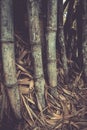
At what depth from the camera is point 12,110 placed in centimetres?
234

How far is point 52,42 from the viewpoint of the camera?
2.40 metres

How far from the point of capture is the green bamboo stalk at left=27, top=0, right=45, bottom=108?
2.21 meters

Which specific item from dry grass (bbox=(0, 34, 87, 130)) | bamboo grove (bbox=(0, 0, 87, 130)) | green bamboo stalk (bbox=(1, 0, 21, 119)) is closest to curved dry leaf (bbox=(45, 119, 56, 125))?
dry grass (bbox=(0, 34, 87, 130))

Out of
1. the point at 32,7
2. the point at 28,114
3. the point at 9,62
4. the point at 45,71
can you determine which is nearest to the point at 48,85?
the point at 45,71

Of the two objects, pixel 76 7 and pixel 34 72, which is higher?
pixel 76 7

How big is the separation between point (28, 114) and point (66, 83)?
1.80 feet

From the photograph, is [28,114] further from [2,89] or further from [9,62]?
[9,62]

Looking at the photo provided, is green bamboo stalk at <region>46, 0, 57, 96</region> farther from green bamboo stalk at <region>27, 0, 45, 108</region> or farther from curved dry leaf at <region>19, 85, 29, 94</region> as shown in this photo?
curved dry leaf at <region>19, 85, 29, 94</region>

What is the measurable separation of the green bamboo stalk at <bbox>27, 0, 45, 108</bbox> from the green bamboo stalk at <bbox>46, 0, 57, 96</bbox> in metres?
0.11

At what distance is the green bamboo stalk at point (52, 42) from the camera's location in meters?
2.32

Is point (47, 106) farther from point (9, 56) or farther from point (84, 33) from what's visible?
point (84, 33)

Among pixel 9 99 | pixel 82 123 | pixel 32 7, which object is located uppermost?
pixel 32 7

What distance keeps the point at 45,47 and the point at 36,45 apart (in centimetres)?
21

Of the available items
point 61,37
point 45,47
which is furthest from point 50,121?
point 61,37
